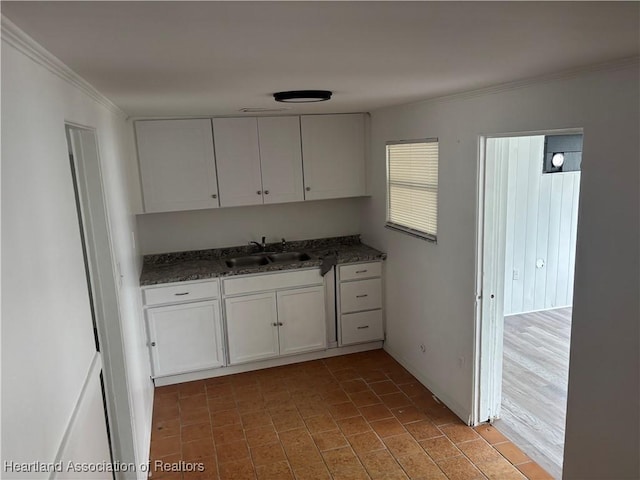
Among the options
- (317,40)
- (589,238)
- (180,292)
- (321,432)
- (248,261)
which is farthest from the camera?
(248,261)

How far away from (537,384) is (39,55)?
3.91 meters

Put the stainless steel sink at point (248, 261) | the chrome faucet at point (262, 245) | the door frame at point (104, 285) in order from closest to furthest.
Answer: the door frame at point (104, 285)
the stainless steel sink at point (248, 261)
the chrome faucet at point (262, 245)

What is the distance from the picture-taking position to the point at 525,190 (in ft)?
16.9

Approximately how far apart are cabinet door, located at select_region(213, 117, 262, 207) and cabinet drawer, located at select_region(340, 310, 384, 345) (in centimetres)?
137

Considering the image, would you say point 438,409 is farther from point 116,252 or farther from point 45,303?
point 45,303

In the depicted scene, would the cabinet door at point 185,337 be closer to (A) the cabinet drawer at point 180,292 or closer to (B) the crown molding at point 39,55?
(A) the cabinet drawer at point 180,292

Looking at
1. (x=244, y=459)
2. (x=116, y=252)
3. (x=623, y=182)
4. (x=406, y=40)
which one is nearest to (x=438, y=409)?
(x=244, y=459)

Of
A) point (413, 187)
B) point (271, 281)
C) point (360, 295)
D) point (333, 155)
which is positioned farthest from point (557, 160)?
point (271, 281)

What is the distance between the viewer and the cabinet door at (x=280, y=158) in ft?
14.6

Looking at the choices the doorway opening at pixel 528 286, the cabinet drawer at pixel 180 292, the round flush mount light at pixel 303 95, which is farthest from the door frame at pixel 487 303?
the cabinet drawer at pixel 180 292

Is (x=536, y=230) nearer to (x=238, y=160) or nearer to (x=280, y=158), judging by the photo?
(x=280, y=158)

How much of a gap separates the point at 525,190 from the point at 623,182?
320cm

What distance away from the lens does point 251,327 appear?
4.32 meters

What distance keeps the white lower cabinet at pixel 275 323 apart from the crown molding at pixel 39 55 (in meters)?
2.30
